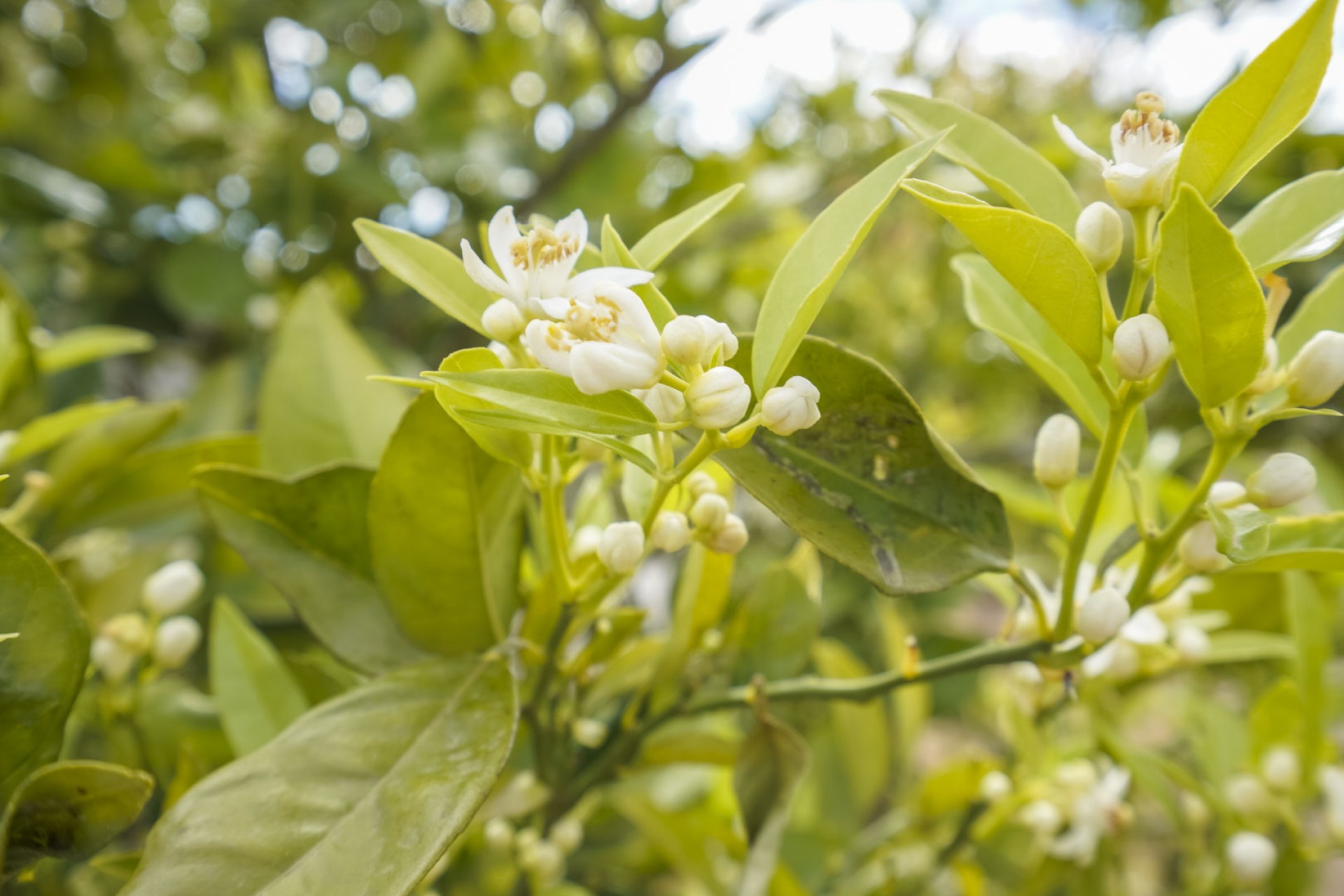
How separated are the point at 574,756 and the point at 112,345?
19.5 inches

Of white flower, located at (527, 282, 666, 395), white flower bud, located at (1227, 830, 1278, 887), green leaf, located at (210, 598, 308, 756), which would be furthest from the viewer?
white flower bud, located at (1227, 830, 1278, 887)

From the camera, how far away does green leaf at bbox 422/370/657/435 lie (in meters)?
0.32

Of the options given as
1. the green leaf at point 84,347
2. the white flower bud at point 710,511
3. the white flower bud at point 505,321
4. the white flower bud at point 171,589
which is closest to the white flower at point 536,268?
the white flower bud at point 505,321

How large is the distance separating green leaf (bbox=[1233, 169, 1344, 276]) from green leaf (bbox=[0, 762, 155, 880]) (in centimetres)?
53

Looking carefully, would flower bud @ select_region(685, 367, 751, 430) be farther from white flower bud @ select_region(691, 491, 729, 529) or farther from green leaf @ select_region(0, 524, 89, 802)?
green leaf @ select_region(0, 524, 89, 802)

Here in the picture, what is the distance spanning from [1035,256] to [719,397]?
14 cm

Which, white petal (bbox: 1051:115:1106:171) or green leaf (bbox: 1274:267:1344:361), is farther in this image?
green leaf (bbox: 1274:267:1344:361)

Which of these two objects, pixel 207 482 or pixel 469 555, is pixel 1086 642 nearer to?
pixel 469 555

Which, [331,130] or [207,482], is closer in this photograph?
[207,482]

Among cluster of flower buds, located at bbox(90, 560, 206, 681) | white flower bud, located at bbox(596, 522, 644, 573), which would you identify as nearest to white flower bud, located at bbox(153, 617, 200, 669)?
cluster of flower buds, located at bbox(90, 560, 206, 681)

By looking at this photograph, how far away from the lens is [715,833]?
26.8 inches

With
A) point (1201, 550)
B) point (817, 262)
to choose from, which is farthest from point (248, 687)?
point (1201, 550)

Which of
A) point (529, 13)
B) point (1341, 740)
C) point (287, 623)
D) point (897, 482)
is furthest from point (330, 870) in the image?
point (529, 13)

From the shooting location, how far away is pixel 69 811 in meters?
0.38
